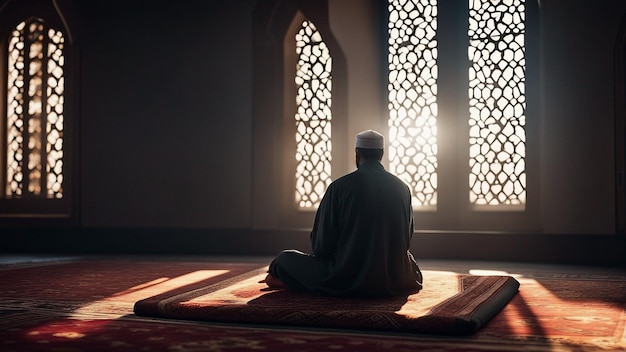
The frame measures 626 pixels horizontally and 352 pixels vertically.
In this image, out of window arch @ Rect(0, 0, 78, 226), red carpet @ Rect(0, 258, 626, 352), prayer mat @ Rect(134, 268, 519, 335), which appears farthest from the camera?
window arch @ Rect(0, 0, 78, 226)

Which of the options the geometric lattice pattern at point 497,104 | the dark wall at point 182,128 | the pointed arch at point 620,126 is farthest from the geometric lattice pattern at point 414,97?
the pointed arch at point 620,126

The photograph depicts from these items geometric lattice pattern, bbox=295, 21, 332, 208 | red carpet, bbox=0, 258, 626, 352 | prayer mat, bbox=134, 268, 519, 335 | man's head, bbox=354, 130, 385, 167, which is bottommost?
red carpet, bbox=0, 258, 626, 352

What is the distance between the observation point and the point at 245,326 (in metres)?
3.77

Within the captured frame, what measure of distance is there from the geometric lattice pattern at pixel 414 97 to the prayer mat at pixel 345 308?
3.19 m

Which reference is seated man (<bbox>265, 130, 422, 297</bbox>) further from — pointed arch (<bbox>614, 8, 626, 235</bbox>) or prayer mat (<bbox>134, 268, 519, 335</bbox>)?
pointed arch (<bbox>614, 8, 626, 235</bbox>)

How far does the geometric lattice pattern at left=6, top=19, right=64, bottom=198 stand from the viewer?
8938 millimetres

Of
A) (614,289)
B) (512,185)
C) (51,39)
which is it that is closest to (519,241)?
(512,185)

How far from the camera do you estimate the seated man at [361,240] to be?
14.3 feet

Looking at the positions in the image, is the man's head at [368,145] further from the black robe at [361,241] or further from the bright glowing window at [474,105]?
the bright glowing window at [474,105]

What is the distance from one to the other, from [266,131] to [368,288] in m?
4.19

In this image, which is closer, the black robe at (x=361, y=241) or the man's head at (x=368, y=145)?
the black robe at (x=361, y=241)

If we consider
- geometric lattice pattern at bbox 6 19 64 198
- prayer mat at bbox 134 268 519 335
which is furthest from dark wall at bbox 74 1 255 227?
prayer mat at bbox 134 268 519 335

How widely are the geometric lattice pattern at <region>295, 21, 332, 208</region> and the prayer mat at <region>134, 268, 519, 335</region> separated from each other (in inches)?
141

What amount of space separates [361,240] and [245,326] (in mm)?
899
